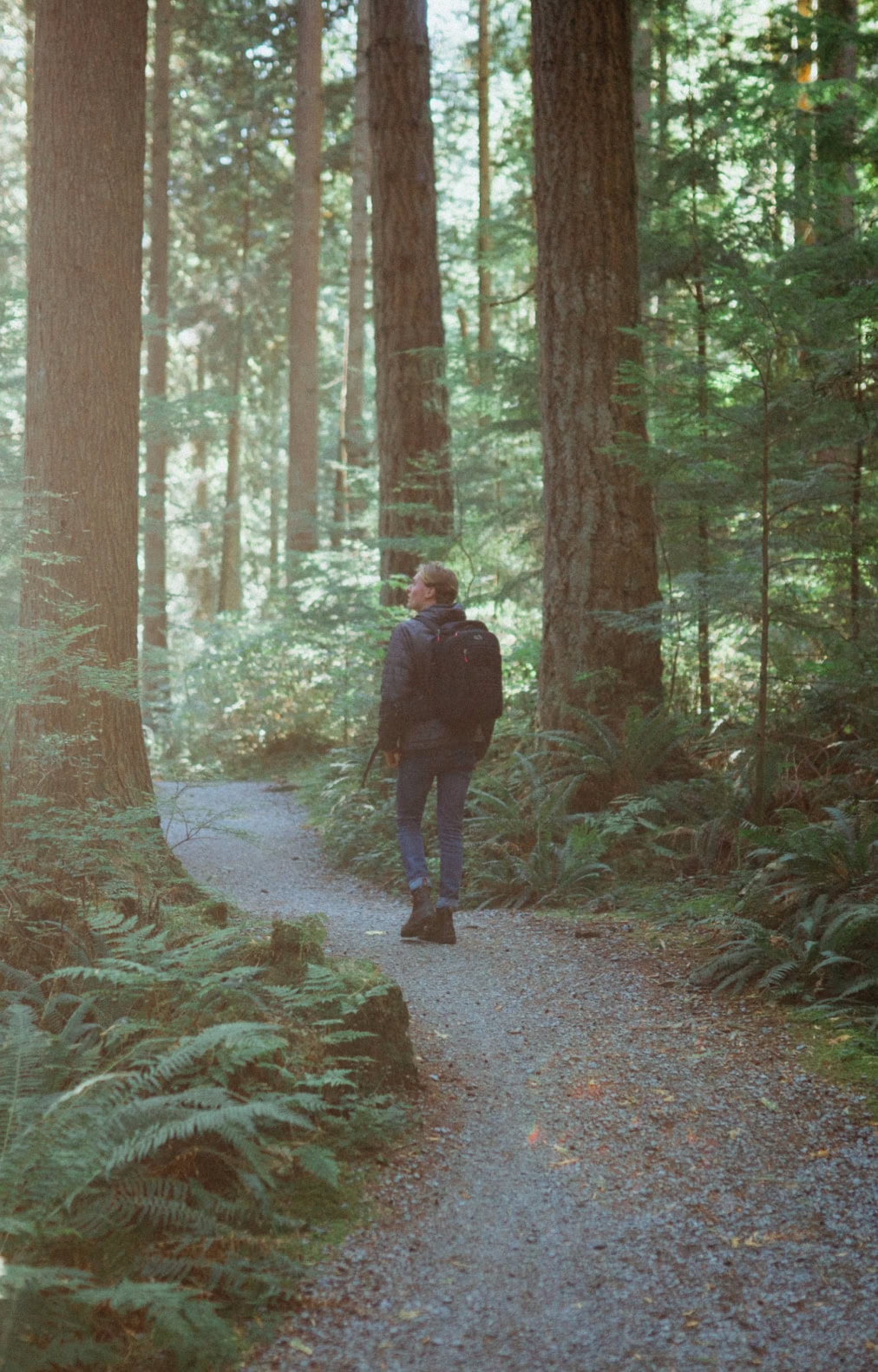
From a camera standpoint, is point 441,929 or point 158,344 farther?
point 158,344

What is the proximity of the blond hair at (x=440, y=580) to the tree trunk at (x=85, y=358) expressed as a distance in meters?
1.87

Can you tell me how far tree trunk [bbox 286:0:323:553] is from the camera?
66.7ft

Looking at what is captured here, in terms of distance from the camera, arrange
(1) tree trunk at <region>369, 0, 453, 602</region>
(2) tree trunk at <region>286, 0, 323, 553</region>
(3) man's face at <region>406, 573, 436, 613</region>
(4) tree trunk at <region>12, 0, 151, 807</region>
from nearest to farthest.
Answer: (4) tree trunk at <region>12, 0, 151, 807</region>
(3) man's face at <region>406, 573, 436, 613</region>
(1) tree trunk at <region>369, 0, 453, 602</region>
(2) tree trunk at <region>286, 0, 323, 553</region>

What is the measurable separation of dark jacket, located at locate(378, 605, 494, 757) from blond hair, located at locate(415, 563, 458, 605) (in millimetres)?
108

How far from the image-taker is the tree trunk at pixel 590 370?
922cm

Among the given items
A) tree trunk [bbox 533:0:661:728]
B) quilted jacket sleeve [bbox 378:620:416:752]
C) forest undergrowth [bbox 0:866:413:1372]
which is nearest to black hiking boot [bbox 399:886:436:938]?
quilted jacket sleeve [bbox 378:620:416:752]

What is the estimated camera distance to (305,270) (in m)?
20.8

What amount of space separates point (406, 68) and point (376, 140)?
0.81 m

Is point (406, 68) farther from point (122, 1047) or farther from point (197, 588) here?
point (197, 588)

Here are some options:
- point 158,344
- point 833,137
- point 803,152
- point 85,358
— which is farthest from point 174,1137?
point 158,344

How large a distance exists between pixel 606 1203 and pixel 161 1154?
1488mm

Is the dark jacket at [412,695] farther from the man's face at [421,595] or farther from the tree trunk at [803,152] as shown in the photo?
the tree trunk at [803,152]

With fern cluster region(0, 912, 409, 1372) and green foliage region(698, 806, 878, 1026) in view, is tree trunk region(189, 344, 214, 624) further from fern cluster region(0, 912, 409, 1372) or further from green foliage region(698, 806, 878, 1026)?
fern cluster region(0, 912, 409, 1372)

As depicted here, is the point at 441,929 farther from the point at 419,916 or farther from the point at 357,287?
the point at 357,287
